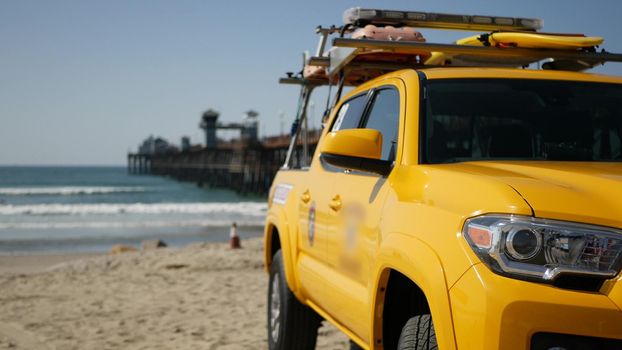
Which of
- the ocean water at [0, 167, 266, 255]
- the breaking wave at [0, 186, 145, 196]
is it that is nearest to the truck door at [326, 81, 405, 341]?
the ocean water at [0, 167, 266, 255]

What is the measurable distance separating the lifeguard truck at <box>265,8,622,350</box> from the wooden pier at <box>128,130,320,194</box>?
28169 millimetres

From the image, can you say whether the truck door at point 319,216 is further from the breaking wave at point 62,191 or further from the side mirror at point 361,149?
the breaking wave at point 62,191

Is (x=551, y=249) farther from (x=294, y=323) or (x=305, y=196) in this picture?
(x=294, y=323)

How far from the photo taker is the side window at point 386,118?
11.1 feet

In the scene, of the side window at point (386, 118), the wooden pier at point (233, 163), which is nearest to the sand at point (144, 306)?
the side window at point (386, 118)

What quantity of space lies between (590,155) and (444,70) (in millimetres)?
763

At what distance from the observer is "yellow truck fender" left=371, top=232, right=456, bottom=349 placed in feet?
7.69

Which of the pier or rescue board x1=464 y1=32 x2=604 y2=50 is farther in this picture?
the pier

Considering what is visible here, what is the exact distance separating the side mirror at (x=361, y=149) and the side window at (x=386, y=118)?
130 millimetres

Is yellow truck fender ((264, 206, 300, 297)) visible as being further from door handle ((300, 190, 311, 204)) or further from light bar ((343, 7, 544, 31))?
light bar ((343, 7, 544, 31))

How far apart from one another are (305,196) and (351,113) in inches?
22.6

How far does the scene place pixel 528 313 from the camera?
2078 millimetres

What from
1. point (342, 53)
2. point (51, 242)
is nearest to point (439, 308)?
point (342, 53)

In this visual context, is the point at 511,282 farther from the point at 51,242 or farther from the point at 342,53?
the point at 51,242
